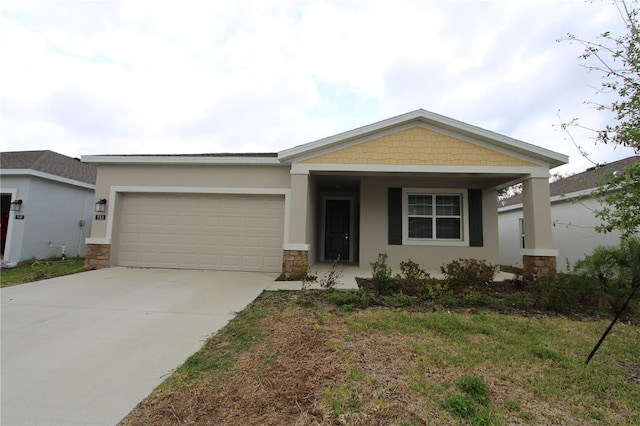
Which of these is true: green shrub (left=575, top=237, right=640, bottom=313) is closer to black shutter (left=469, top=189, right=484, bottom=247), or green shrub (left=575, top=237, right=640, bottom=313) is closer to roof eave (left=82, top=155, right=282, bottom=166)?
black shutter (left=469, top=189, right=484, bottom=247)

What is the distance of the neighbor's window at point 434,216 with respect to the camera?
29.9ft

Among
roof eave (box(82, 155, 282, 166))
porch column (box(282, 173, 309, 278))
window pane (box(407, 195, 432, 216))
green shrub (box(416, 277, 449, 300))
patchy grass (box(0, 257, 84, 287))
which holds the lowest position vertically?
patchy grass (box(0, 257, 84, 287))

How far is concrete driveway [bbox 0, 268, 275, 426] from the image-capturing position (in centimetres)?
236

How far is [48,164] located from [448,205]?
14.0m

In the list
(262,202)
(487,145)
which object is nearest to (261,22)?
(262,202)

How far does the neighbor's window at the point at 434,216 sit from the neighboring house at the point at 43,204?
12.2 m

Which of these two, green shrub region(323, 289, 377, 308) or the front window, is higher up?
the front window

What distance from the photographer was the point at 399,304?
5062mm

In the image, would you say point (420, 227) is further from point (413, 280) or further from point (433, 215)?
point (413, 280)

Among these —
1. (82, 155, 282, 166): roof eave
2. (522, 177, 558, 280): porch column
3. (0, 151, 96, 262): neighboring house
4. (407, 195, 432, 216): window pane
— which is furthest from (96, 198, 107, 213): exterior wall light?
(522, 177, 558, 280): porch column

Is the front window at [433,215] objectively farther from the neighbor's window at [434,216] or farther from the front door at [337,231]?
the front door at [337,231]

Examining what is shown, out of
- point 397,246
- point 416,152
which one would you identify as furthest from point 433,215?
point 416,152

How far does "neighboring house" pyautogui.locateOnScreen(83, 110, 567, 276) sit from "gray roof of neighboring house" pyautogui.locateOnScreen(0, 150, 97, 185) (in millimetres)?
3333

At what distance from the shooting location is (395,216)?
909 cm
